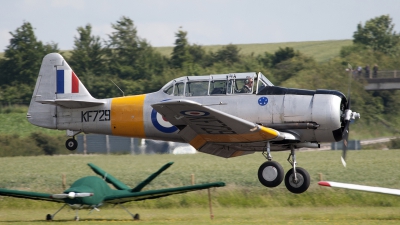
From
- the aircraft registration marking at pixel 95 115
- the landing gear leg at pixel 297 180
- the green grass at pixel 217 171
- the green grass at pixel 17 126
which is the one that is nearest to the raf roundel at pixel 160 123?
the aircraft registration marking at pixel 95 115

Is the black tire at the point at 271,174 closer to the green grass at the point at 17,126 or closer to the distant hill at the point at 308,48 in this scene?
the green grass at the point at 17,126

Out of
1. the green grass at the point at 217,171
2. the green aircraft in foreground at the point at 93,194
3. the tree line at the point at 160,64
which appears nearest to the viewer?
the green aircraft in foreground at the point at 93,194

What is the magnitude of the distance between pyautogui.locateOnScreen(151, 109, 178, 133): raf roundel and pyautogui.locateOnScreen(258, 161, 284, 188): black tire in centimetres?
227

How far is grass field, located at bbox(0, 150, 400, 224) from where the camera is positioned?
17.6m

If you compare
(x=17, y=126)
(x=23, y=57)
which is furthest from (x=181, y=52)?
(x=17, y=126)

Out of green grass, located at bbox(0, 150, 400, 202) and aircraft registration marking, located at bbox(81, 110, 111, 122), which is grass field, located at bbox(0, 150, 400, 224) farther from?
aircraft registration marking, located at bbox(81, 110, 111, 122)

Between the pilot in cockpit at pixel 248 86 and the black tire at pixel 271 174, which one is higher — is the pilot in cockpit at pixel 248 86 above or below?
→ above

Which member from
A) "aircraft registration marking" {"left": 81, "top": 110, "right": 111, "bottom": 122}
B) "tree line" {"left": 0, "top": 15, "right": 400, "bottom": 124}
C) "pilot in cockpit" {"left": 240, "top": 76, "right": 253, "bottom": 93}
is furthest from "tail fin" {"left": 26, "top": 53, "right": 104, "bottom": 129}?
"tree line" {"left": 0, "top": 15, "right": 400, "bottom": 124}

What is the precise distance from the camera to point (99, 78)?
50.2 m

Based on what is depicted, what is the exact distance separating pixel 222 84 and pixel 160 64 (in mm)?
41311

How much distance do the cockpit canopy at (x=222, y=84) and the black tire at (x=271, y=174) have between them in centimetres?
159

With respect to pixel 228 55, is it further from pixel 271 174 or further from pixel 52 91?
pixel 271 174

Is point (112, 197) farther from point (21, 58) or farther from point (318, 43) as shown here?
point (318, 43)

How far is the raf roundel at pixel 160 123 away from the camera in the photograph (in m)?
15.7
